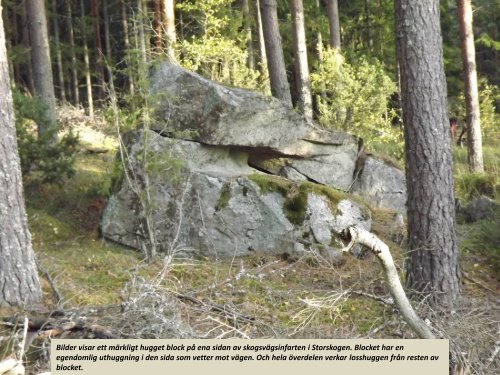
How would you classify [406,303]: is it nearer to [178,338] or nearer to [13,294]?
[178,338]

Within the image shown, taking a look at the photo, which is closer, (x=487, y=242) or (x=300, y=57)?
(x=487, y=242)

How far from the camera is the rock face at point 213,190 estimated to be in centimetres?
778

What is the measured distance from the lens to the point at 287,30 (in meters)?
19.1

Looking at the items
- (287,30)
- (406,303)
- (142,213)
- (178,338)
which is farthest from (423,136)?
(287,30)

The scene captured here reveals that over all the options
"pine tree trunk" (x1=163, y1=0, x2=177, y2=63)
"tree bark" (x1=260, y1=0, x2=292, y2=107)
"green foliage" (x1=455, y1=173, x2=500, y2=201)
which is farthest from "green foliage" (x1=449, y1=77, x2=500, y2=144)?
"pine tree trunk" (x1=163, y1=0, x2=177, y2=63)

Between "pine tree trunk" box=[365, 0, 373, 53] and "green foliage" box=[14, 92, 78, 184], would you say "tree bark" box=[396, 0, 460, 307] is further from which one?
"pine tree trunk" box=[365, 0, 373, 53]

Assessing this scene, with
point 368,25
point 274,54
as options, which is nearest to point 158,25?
point 274,54

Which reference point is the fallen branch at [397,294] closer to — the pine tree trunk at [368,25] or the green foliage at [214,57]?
the green foliage at [214,57]

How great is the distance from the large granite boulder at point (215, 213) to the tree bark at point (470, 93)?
573cm

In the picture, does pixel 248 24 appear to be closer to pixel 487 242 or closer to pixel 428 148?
pixel 487 242

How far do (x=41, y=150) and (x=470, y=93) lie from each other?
29.6ft

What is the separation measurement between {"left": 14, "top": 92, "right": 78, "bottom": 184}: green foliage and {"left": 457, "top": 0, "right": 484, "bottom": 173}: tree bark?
8.29 metres

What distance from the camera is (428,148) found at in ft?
19.7

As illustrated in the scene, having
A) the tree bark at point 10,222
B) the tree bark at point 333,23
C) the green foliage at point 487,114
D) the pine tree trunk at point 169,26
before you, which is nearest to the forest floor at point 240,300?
the tree bark at point 10,222
